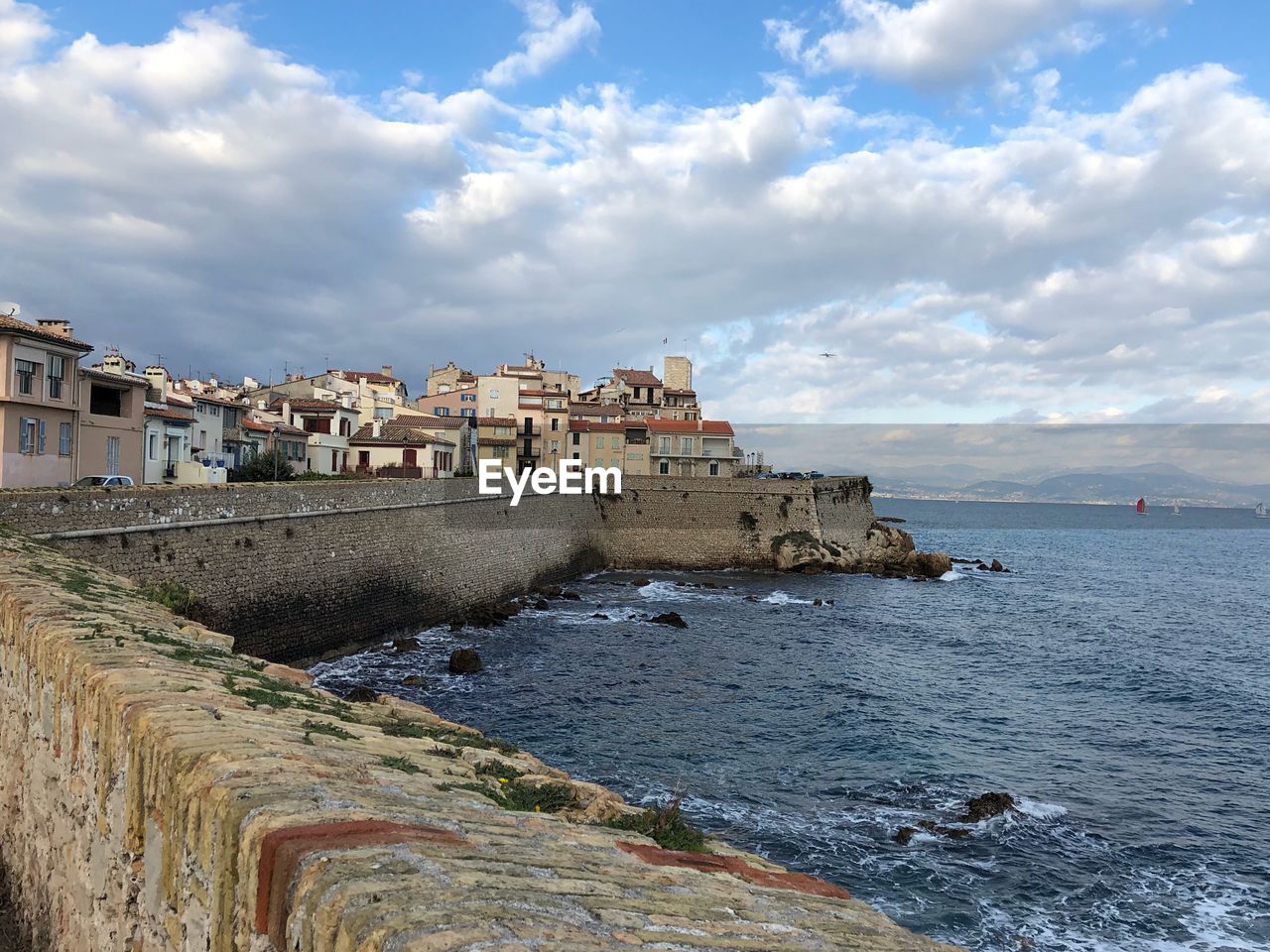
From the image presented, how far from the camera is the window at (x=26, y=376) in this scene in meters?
25.1

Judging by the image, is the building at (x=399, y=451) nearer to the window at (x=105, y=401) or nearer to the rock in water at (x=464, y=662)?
the window at (x=105, y=401)

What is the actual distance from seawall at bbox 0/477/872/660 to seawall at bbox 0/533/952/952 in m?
13.2

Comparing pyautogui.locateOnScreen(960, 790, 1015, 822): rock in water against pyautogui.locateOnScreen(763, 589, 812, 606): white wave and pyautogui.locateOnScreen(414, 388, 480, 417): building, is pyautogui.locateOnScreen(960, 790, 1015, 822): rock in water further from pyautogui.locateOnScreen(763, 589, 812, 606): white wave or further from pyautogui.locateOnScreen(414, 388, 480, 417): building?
pyautogui.locateOnScreen(414, 388, 480, 417): building

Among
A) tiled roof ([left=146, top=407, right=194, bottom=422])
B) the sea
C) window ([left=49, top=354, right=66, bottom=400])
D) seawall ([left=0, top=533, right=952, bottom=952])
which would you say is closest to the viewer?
seawall ([left=0, top=533, right=952, bottom=952])

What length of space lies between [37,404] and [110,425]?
4504 millimetres

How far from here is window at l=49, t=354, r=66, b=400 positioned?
26.6 m

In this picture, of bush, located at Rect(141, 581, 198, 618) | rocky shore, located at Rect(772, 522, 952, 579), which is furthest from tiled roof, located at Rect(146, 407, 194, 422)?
rocky shore, located at Rect(772, 522, 952, 579)

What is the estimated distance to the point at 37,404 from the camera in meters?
25.8

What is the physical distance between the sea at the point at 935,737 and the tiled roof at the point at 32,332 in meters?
13.5

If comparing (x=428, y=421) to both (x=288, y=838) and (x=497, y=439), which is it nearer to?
(x=497, y=439)

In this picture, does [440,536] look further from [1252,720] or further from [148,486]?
[1252,720]

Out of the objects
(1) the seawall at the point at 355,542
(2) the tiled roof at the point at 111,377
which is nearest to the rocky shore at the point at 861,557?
(1) the seawall at the point at 355,542

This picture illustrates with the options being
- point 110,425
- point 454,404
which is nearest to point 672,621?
point 110,425

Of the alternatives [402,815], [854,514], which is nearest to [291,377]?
[854,514]
